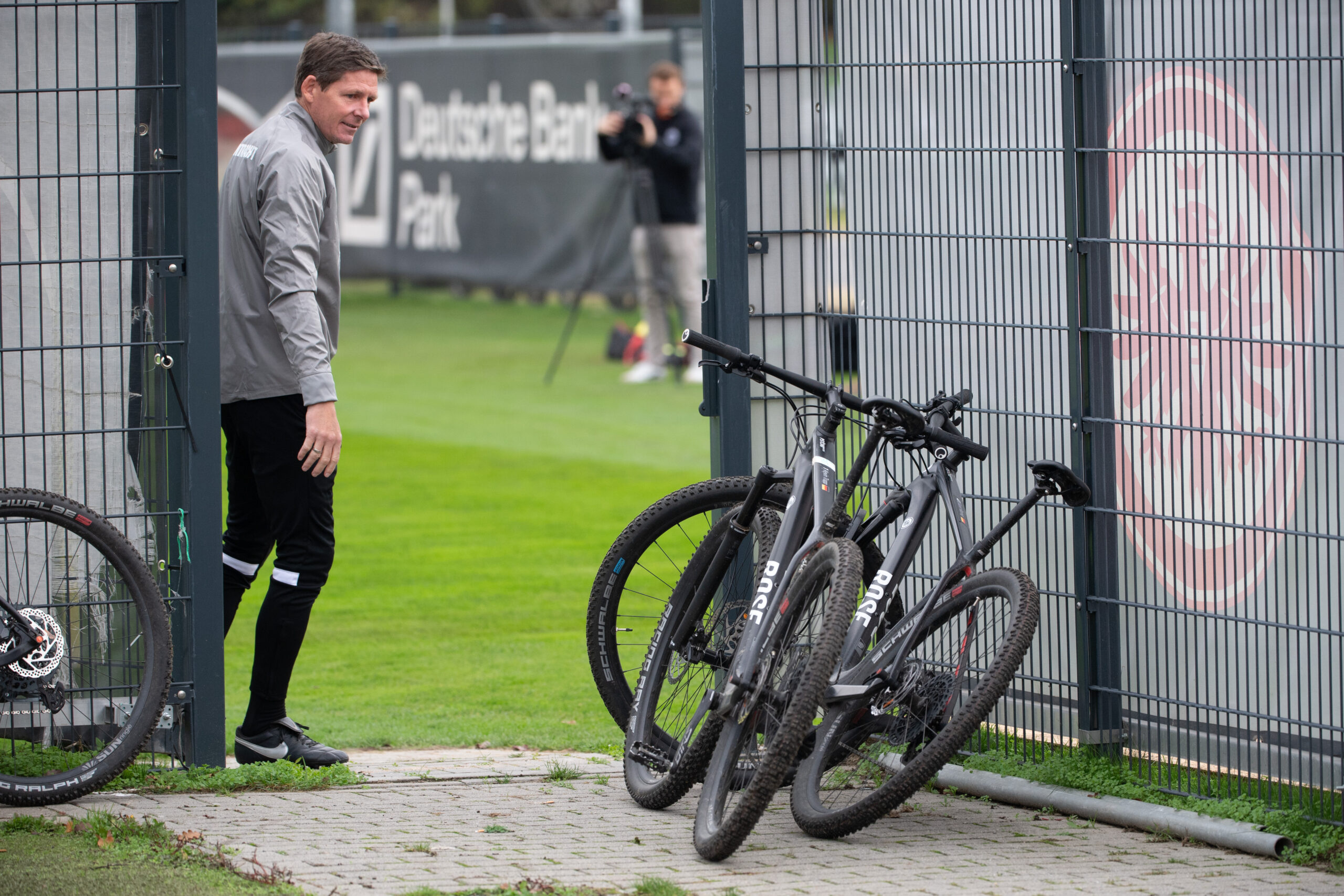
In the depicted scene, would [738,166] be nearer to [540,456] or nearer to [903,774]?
[903,774]

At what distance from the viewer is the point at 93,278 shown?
18.1 feet

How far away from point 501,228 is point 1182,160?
18.7m

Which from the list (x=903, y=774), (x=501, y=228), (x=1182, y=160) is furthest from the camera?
(x=501, y=228)

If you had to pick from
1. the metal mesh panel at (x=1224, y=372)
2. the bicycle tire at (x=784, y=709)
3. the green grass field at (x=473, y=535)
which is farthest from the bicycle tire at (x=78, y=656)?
the metal mesh panel at (x=1224, y=372)

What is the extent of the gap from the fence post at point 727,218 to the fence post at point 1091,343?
1091mm

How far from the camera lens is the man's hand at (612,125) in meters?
16.2

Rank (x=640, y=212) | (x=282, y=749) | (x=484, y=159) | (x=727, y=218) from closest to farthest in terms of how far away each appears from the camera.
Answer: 1. (x=282, y=749)
2. (x=727, y=218)
3. (x=640, y=212)
4. (x=484, y=159)

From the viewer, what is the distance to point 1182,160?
17.0 feet

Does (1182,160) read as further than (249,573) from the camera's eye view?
No

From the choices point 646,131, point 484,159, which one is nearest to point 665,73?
point 646,131

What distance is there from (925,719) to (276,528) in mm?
2110

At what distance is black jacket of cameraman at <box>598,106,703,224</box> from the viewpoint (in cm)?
1650

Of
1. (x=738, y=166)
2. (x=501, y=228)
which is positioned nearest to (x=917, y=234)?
(x=738, y=166)

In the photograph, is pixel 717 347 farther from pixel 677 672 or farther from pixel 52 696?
pixel 52 696
